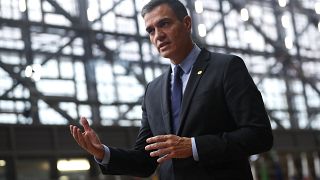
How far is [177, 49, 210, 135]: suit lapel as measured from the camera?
2961mm

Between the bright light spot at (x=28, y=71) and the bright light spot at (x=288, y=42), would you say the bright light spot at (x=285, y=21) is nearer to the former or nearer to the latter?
the bright light spot at (x=288, y=42)

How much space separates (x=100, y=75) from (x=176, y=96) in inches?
700

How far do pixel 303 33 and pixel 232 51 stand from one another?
6.50 metres

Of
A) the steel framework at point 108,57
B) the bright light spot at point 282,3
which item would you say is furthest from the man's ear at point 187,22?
the bright light spot at point 282,3

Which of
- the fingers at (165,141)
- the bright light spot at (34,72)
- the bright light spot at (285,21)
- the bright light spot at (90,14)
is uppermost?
the bright light spot at (285,21)

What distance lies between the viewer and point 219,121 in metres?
2.95

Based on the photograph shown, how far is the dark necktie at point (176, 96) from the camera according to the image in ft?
10.00

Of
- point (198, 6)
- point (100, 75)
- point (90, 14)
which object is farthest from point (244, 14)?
point (100, 75)

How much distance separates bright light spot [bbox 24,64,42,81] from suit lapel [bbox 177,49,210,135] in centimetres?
1586

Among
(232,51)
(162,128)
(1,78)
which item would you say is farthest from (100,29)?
(162,128)

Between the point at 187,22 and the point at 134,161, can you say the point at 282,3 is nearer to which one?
the point at 187,22

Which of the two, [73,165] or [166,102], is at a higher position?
[166,102]

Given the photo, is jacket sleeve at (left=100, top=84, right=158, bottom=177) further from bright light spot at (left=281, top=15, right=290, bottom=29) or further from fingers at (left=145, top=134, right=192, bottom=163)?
bright light spot at (left=281, top=15, right=290, bottom=29)

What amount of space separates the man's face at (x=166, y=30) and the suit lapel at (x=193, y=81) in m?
0.13
